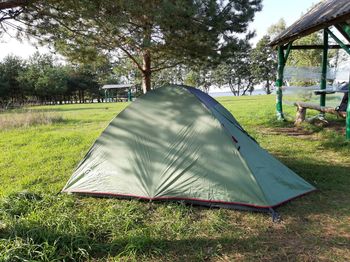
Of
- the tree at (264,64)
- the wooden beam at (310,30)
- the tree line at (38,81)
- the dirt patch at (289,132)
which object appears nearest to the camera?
the wooden beam at (310,30)

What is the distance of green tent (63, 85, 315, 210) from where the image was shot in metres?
3.64

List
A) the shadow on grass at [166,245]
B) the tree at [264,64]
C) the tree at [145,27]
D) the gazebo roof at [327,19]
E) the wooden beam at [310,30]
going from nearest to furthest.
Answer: the shadow on grass at [166,245] → the tree at [145,27] → the gazebo roof at [327,19] → the wooden beam at [310,30] → the tree at [264,64]

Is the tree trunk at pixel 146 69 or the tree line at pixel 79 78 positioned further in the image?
the tree line at pixel 79 78

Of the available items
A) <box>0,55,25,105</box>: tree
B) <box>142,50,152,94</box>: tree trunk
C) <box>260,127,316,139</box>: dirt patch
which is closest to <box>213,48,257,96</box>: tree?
<box>0,55,25,105</box>: tree

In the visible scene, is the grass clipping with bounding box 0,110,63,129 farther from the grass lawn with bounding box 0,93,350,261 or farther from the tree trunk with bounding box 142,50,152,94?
the grass lawn with bounding box 0,93,350,261

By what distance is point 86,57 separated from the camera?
22.5ft

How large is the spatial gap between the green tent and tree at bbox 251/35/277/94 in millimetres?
42180

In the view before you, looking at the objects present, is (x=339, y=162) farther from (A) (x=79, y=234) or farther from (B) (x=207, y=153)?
(A) (x=79, y=234)

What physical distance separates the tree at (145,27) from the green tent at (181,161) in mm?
1372

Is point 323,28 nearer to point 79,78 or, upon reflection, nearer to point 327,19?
point 327,19

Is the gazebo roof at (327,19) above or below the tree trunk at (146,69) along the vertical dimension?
above

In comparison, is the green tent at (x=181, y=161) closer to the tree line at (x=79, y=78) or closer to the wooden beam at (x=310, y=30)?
the wooden beam at (x=310, y=30)

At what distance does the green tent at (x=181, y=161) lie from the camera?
143 inches

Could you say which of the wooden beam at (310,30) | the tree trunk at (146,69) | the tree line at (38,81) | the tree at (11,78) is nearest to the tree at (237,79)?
the tree line at (38,81)
